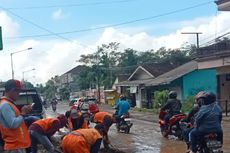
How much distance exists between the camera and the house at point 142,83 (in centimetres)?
4862

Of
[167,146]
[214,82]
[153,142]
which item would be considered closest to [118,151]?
[167,146]

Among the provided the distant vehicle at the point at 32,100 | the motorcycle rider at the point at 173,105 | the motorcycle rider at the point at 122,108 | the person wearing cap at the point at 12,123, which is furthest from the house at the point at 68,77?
the person wearing cap at the point at 12,123

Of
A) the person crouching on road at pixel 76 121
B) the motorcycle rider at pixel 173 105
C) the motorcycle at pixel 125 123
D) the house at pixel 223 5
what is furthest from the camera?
the house at pixel 223 5

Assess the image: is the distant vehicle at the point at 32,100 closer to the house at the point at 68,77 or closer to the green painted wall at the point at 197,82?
the green painted wall at the point at 197,82

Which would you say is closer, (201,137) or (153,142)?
(201,137)

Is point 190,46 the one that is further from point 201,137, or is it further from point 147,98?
point 201,137

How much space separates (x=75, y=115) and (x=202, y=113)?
118 inches

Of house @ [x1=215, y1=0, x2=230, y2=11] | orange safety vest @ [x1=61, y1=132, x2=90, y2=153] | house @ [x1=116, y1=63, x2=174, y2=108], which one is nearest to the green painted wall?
house @ [x1=116, y1=63, x2=174, y2=108]

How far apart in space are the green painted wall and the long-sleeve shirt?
32821 millimetres

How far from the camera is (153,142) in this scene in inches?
671

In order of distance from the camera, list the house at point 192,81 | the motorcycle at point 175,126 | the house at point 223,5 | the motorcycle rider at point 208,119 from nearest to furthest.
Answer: the motorcycle rider at point 208,119 → the motorcycle at point 175,126 → the house at point 223,5 → the house at point 192,81

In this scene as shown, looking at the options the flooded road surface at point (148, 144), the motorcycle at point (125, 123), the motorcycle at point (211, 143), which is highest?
the motorcycle at point (211, 143)

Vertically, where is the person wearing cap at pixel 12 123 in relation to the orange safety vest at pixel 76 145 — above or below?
above

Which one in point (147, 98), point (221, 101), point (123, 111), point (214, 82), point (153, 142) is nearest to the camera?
point (153, 142)
